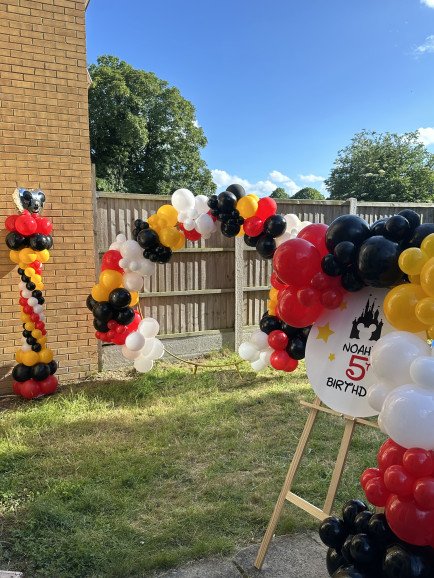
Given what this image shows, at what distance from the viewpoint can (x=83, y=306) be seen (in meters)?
5.64

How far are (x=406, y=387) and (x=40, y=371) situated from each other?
4.48 metres

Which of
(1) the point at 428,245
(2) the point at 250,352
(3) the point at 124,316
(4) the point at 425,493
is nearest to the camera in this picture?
(4) the point at 425,493

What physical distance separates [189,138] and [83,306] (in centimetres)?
2660

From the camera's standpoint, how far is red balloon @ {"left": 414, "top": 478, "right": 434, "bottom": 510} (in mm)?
1425

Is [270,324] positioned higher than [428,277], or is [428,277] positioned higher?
[428,277]

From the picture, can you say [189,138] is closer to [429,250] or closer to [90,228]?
[90,228]

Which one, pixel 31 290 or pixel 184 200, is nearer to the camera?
pixel 184 200

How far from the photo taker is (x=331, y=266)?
6.71ft

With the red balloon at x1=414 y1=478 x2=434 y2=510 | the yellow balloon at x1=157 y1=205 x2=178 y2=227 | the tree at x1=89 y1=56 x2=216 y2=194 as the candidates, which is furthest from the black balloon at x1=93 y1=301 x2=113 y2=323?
the tree at x1=89 y1=56 x2=216 y2=194

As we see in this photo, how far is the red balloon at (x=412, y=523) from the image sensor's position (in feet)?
4.78

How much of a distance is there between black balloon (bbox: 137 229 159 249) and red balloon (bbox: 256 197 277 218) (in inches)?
38.3

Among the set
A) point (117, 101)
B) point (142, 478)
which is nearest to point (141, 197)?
point (142, 478)

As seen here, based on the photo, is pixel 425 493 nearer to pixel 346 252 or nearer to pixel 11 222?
pixel 346 252

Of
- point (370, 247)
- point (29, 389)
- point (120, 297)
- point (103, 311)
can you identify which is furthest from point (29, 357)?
point (370, 247)
